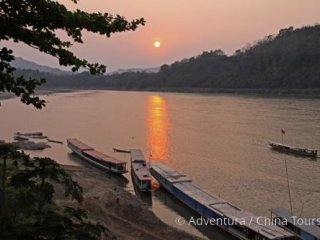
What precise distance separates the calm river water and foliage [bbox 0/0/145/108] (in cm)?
2025

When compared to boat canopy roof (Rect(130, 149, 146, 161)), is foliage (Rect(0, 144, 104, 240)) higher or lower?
higher

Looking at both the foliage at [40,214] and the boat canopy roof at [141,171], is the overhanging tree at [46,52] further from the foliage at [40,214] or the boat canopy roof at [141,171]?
the boat canopy roof at [141,171]

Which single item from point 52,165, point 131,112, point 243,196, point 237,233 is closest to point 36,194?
point 52,165

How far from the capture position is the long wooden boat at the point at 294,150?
4728 centimetres

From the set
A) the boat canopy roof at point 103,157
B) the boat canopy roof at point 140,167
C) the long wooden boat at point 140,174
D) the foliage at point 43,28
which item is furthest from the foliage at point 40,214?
the boat canopy roof at point 103,157

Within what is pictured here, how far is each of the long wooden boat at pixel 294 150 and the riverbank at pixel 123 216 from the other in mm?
25450

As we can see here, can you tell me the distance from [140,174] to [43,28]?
95.8 feet

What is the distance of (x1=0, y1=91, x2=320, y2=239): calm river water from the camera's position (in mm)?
32281

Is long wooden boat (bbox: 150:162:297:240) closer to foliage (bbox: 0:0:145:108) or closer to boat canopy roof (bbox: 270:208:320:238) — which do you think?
boat canopy roof (bbox: 270:208:320:238)

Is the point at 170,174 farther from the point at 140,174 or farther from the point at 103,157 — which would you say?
the point at 103,157

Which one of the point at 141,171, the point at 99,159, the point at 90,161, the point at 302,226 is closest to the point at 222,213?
the point at 302,226

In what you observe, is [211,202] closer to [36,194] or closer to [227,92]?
[36,194]

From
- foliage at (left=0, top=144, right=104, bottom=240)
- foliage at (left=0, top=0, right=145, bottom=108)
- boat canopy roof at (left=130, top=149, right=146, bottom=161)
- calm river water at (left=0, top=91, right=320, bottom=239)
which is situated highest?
foliage at (left=0, top=0, right=145, bottom=108)

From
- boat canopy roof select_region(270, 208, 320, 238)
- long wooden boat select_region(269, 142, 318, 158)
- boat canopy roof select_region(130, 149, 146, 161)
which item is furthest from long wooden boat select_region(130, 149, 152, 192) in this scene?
long wooden boat select_region(269, 142, 318, 158)
